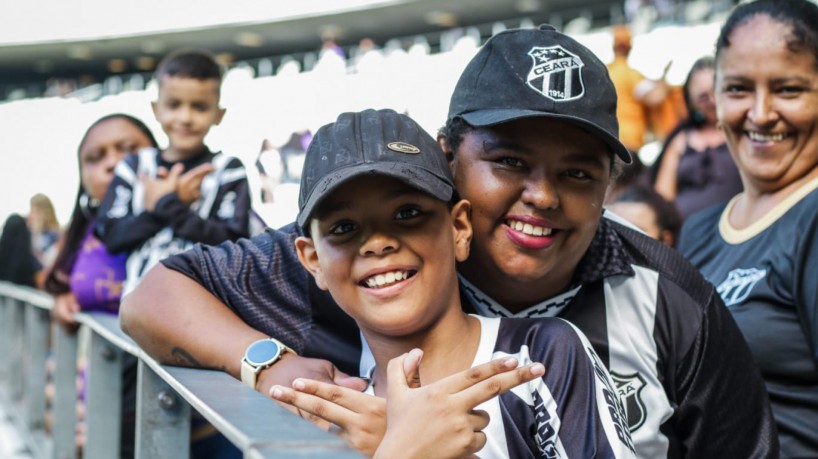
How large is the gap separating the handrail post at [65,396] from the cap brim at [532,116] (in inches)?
81.2

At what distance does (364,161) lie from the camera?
1.63m

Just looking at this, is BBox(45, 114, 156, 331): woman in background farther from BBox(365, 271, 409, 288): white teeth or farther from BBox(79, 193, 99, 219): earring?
BBox(365, 271, 409, 288): white teeth

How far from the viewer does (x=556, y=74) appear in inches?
72.5

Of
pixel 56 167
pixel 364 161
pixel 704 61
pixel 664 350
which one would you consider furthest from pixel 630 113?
pixel 56 167

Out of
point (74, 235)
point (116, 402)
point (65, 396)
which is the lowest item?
point (65, 396)

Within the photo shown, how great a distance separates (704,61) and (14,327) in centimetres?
363

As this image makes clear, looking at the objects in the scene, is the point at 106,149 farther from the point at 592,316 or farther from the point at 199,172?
the point at 592,316

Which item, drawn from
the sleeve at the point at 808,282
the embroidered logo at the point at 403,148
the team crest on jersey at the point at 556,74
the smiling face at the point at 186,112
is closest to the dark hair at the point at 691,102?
the smiling face at the point at 186,112

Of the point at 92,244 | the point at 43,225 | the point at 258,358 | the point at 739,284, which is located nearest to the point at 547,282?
the point at 258,358

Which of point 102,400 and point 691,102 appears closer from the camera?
point 102,400

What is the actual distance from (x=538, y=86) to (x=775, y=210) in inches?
39.4

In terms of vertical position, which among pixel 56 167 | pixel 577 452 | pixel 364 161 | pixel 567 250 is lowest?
pixel 56 167

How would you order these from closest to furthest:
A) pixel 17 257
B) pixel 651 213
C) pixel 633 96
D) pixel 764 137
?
pixel 764 137 → pixel 651 213 → pixel 633 96 → pixel 17 257

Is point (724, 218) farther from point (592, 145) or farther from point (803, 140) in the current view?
point (592, 145)
